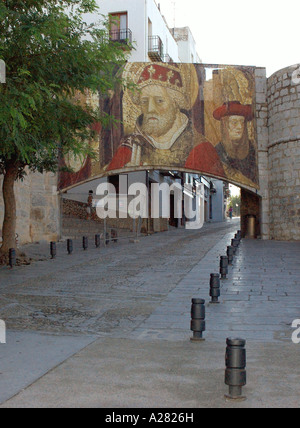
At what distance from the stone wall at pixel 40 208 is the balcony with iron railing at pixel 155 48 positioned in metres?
12.7

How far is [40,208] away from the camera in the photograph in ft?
73.2

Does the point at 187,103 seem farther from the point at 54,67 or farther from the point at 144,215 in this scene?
the point at 54,67

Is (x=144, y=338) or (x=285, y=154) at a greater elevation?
(x=285, y=154)

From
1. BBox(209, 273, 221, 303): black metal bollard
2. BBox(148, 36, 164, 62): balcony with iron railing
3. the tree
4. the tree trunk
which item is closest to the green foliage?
the tree

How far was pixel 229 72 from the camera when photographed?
23.3 metres

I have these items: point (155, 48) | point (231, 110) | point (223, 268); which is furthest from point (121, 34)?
point (223, 268)

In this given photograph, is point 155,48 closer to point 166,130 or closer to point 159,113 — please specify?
point 159,113

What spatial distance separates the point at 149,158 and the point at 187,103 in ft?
10.3

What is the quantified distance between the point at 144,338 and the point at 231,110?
62.0 ft

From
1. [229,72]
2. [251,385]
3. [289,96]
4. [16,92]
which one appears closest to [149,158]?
[229,72]

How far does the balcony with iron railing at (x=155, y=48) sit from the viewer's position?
3133cm

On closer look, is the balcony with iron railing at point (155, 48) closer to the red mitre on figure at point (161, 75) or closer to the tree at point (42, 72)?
the red mitre on figure at point (161, 75)

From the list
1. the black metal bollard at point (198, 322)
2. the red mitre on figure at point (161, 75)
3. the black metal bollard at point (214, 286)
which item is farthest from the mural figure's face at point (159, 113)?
the black metal bollard at point (198, 322)

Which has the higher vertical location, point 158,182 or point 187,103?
point 187,103
